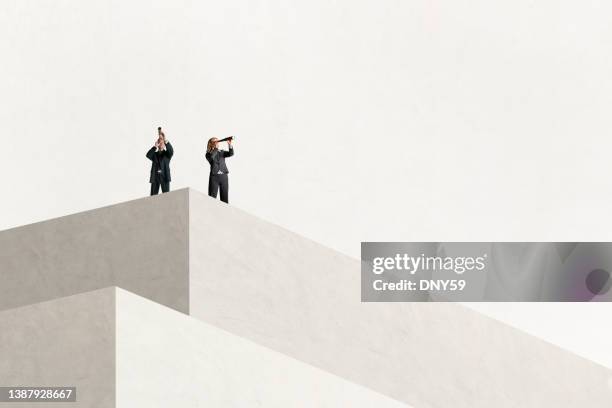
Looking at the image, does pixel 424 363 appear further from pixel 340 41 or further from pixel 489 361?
pixel 340 41

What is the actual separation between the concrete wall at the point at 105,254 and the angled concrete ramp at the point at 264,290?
0.04 feet

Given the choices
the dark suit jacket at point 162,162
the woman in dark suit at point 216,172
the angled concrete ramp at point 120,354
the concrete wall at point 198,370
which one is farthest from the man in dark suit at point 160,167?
the angled concrete ramp at point 120,354

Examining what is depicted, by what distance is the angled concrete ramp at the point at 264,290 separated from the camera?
63.6 ft

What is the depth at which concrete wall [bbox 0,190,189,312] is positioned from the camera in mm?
19344

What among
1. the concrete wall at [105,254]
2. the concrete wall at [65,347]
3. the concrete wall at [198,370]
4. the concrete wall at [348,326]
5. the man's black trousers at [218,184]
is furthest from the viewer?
the man's black trousers at [218,184]

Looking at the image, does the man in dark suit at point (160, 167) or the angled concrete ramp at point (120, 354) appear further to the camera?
the man in dark suit at point (160, 167)

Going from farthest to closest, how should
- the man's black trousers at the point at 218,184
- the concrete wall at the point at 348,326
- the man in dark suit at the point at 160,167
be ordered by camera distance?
the man in dark suit at the point at 160,167 < the man's black trousers at the point at 218,184 < the concrete wall at the point at 348,326

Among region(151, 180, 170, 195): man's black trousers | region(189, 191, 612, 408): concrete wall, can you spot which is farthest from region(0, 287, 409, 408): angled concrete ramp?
region(151, 180, 170, 195): man's black trousers

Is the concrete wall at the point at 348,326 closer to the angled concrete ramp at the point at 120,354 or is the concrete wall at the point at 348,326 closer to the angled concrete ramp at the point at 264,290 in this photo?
the angled concrete ramp at the point at 264,290

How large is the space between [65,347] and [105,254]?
4.63m

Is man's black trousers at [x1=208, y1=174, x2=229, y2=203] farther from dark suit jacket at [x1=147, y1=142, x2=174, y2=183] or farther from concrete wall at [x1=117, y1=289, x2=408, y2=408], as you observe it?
concrete wall at [x1=117, y1=289, x2=408, y2=408]

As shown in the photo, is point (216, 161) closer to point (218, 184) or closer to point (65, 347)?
point (218, 184)

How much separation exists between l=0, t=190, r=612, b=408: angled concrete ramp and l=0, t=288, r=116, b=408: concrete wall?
348 centimetres

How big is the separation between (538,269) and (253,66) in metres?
21.3
